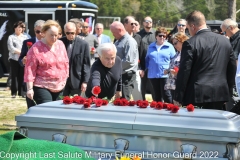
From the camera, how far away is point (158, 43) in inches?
400

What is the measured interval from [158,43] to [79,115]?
17.8 ft

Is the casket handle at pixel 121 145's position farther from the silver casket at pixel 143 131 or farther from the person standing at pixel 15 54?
the person standing at pixel 15 54

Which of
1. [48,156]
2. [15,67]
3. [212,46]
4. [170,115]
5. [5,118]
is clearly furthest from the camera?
[15,67]

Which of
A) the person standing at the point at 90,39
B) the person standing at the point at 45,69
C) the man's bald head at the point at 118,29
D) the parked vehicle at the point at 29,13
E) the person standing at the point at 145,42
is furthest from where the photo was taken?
the parked vehicle at the point at 29,13

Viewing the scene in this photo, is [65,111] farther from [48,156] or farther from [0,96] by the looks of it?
[0,96]

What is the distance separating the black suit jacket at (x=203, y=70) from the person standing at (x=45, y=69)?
166 cm

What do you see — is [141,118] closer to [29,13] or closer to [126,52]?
[126,52]

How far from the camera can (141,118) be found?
15.5ft

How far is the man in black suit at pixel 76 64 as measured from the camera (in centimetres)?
827

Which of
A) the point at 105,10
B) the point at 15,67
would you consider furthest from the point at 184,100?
the point at 105,10

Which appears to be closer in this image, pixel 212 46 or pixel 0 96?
pixel 212 46

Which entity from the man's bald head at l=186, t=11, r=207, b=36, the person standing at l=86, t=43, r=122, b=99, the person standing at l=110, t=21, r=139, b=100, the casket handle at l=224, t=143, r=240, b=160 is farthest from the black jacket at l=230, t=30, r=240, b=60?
the casket handle at l=224, t=143, r=240, b=160

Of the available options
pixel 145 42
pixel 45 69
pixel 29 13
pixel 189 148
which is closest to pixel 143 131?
pixel 189 148

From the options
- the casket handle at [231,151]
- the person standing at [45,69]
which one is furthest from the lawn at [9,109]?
the casket handle at [231,151]
